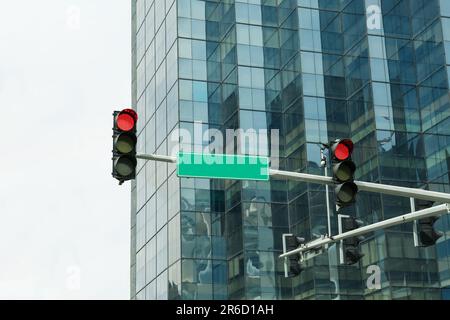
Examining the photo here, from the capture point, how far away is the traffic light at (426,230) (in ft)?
48.2

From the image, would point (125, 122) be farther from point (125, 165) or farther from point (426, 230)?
point (426, 230)

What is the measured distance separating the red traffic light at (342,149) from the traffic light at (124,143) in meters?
2.94

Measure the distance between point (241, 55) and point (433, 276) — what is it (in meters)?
19.9

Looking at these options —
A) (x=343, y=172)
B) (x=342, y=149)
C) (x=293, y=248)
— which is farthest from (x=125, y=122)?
(x=293, y=248)

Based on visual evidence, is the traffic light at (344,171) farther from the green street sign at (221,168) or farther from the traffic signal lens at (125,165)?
the traffic signal lens at (125,165)

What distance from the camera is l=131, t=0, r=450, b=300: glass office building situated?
4997 centimetres

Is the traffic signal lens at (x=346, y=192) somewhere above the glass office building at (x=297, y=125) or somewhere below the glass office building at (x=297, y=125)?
below

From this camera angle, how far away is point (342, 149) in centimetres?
1208

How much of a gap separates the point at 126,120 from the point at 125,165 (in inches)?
24.5

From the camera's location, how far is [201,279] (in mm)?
53781

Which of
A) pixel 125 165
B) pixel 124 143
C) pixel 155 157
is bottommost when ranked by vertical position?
pixel 125 165

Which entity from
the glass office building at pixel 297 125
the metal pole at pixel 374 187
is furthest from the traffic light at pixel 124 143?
the glass office building at pixel 297 125

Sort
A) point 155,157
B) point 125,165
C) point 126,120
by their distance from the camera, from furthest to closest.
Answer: point 155,157 < point 125,165 < point 126,120

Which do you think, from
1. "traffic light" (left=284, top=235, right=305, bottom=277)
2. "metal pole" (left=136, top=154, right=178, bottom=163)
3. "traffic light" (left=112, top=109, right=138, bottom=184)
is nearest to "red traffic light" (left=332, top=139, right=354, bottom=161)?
"metal pole" (left=136, top=154, right=178, bottom=163)
